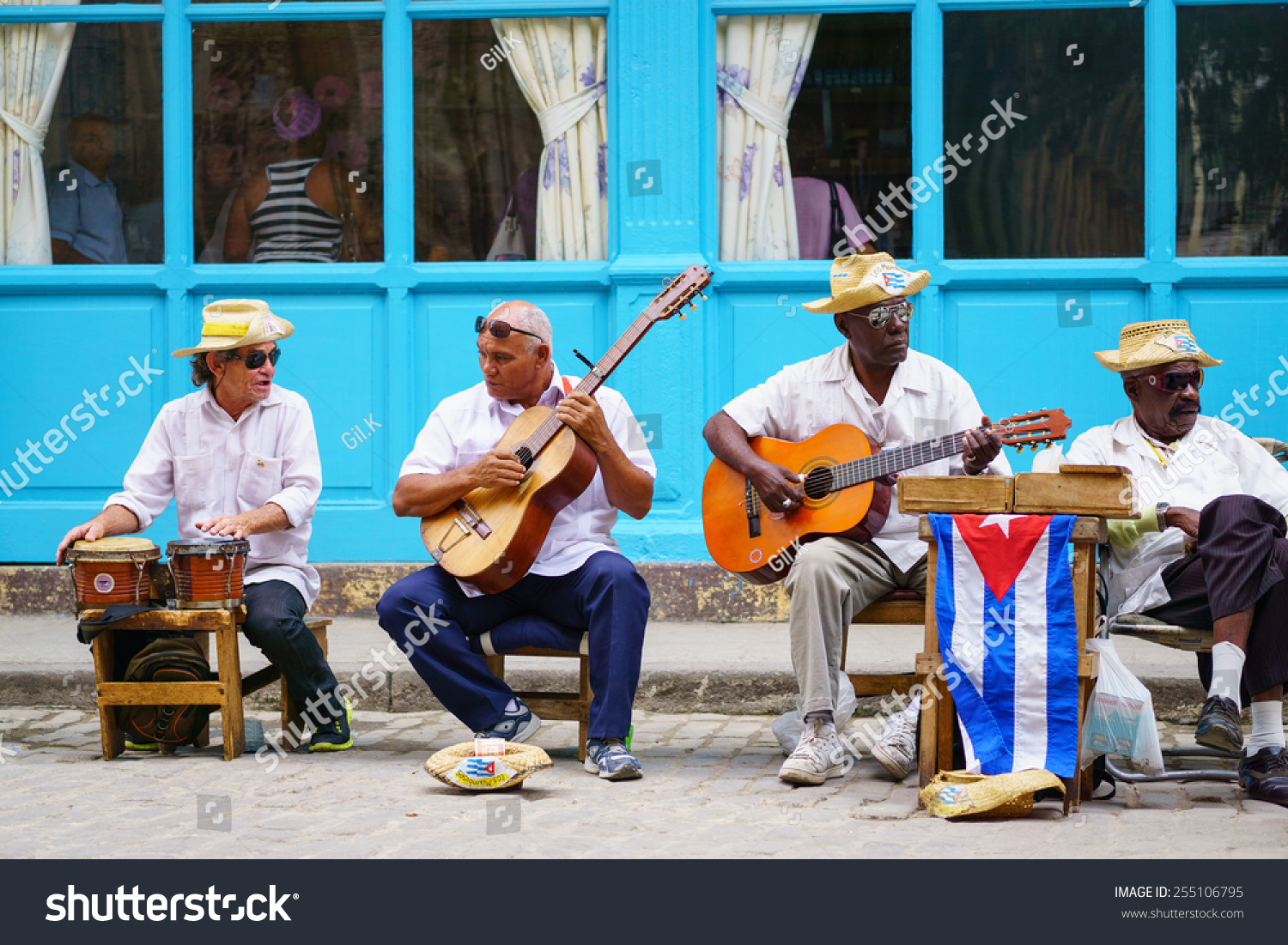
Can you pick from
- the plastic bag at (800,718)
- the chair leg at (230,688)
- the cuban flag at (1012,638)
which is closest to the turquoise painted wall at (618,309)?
the plastic bag at (800,718)

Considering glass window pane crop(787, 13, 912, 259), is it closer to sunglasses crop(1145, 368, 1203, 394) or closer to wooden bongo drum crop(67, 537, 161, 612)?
sunglasses crop(1145, 368, 1203, 394)

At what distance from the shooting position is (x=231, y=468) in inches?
199

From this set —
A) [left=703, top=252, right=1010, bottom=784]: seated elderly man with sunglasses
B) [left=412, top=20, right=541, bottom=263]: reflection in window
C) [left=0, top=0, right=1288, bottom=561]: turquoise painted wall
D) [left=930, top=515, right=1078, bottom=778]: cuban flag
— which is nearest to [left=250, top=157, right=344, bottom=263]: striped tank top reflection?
[left=0, top=0, right=1288, bottom=561]: turquoise painted wall

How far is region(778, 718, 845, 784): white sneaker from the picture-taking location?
4.27 m

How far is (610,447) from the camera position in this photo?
15.0 feet

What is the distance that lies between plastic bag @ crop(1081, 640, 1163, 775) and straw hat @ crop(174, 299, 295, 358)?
2.96 m

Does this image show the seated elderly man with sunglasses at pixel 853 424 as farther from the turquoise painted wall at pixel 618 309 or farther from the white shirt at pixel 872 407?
the turquoise painted wall at pixel 618 309

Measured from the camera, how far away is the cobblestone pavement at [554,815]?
11.4 feet

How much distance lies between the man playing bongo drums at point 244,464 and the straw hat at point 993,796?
7.13ft

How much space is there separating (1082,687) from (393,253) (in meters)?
4.12

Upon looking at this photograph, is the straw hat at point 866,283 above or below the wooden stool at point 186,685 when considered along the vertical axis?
above
